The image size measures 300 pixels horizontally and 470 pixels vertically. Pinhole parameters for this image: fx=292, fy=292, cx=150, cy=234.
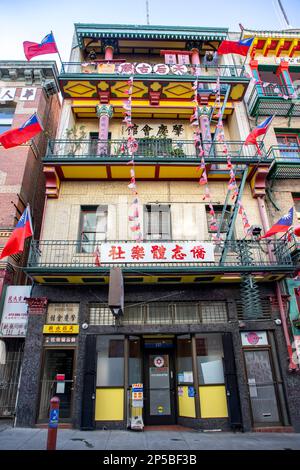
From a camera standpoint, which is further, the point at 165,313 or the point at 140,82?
the point at 140,82

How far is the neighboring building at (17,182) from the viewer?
10148 mm

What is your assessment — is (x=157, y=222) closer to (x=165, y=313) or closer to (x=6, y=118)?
(x=165, y=313)

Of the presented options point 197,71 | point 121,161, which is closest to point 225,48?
point 197,71

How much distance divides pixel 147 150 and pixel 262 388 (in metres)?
10.3

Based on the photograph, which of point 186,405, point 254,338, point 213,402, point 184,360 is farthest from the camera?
point 254,338

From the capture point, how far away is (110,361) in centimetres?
972

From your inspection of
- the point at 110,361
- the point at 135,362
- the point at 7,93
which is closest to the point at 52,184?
the point at 7,93

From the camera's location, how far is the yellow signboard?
32.4ft

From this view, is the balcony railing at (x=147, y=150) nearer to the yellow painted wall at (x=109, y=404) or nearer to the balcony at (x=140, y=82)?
the balcony at (x=140, y=82)

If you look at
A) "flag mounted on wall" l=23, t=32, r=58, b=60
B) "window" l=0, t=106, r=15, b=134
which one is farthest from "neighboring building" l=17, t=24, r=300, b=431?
"window" l=0, t=106, r=15, b=134

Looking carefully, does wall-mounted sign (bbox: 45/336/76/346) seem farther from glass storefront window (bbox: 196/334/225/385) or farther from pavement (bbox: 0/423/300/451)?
glass storefront window (bbox: 196/334/225/385)

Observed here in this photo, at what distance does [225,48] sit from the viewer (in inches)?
493

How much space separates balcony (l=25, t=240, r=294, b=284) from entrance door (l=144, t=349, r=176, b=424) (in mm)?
2796
